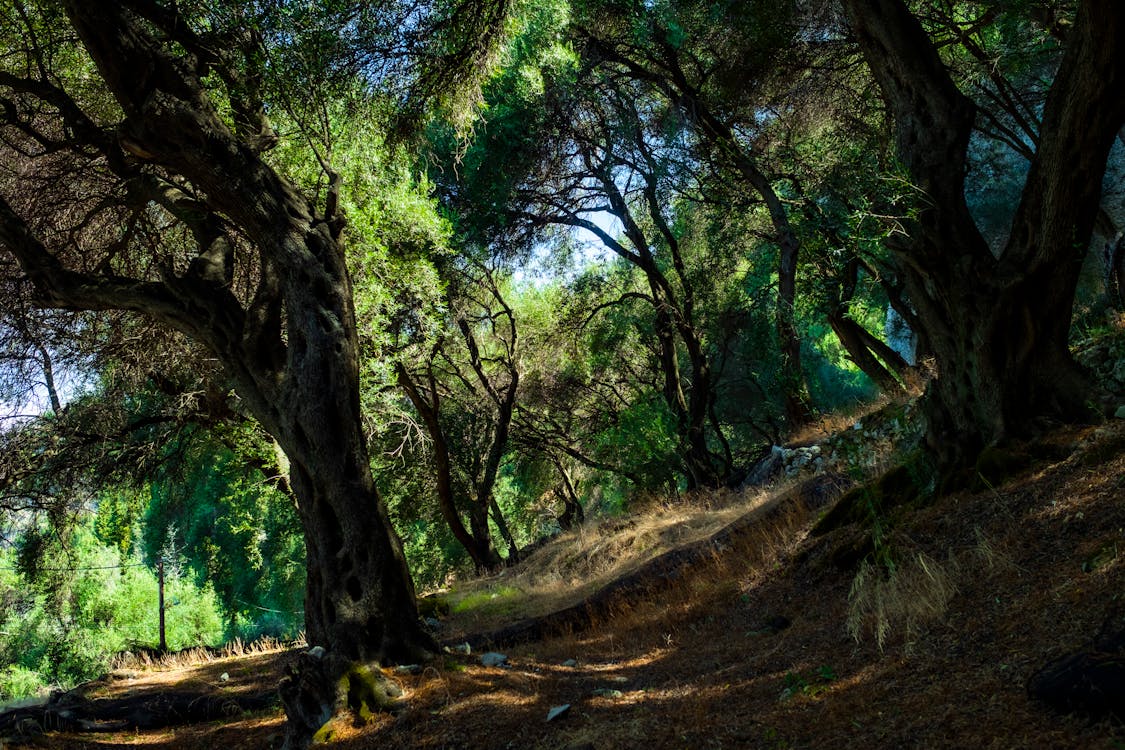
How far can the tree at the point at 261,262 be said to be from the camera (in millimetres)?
5875

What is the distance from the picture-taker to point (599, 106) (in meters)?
14.9

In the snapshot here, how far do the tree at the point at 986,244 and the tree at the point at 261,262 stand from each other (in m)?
3.82

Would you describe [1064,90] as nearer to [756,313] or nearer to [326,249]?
[326,249]

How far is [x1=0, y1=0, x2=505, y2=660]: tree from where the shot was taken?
19.3 ft

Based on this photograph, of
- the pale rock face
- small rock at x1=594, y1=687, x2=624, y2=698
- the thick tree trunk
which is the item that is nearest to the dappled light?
the thick tree trunk

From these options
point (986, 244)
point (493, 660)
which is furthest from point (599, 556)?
point (986, 244)

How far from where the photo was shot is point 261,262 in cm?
666

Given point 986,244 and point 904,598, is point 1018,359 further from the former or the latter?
point 904,598

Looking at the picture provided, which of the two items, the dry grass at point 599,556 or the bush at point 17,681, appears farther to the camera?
the bush at point 17,681

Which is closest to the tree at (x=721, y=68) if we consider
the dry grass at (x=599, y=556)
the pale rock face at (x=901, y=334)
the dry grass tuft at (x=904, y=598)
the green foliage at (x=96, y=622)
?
the dry grass at (x=599, y=556)

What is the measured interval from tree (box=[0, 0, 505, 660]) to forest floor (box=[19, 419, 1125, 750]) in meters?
0.90

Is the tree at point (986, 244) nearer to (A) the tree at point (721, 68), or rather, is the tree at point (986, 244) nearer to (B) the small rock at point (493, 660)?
(B) the small rock at point (493, 660)

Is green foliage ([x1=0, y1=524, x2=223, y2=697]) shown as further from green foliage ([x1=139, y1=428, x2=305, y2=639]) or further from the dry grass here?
the dry grass

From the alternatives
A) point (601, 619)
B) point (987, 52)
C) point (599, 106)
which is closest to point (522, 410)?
point (599, 106)
